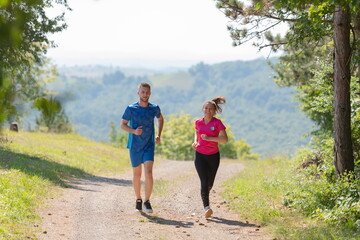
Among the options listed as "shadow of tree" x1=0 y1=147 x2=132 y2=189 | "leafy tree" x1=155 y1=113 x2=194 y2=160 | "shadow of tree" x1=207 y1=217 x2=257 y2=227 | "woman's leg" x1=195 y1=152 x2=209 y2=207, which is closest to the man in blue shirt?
"woman's leg" x1=195 y1=152 x2=209 y2=207

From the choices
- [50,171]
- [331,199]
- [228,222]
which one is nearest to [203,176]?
[228,222]

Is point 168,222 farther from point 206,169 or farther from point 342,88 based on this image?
point 342,88

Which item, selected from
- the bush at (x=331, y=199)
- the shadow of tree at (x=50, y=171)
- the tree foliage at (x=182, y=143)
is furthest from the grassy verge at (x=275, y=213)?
the tree foliage at (x=182, y=143)

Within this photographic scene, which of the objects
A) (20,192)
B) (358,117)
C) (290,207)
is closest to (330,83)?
(358,117)

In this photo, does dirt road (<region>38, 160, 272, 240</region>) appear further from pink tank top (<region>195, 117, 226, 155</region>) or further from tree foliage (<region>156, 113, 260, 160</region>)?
tree foliage (<region>156, 113, 260, 160</region>)

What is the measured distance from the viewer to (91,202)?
10688 millimetres

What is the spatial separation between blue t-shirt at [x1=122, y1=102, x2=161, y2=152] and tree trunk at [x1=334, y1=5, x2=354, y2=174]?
11.8 ft

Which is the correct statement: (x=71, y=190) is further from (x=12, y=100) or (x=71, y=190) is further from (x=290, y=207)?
(x=12, y=100)

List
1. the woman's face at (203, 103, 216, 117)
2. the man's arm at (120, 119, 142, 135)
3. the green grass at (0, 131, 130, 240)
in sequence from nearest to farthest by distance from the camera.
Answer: the green grass at (0, 131, 130, 240)
the man's arm at (120, 119, 142, 135)
the woman's face at (203, 103, 216, 117)

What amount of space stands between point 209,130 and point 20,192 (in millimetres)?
3957

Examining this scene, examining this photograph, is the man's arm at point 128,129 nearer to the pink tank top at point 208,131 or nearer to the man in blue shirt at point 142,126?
the man in blue shirt at point 142,126

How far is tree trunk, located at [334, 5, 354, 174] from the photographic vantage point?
9570mm

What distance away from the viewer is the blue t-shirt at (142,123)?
29.7ft

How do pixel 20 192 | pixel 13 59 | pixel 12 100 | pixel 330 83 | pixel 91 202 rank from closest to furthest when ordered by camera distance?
pixel 12 100, pixel 13 59, pixel 20 192, pixel 91 202, pixel 330 83
